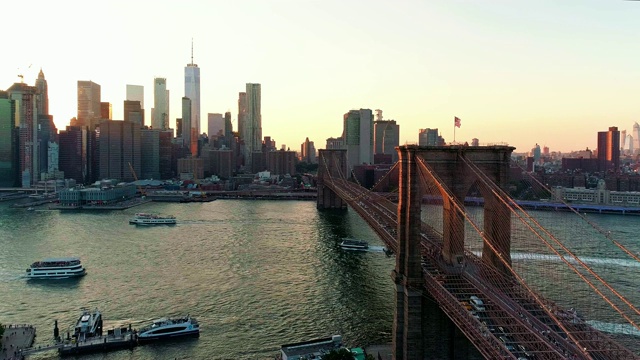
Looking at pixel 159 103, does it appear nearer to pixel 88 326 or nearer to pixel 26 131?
pixel 26 131

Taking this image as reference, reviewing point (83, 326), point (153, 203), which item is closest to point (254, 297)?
point (83, 326)

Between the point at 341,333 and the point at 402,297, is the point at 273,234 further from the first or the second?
the point at 402,297

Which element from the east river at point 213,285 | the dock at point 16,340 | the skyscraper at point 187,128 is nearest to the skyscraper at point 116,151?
the skyscraper at point 187,128

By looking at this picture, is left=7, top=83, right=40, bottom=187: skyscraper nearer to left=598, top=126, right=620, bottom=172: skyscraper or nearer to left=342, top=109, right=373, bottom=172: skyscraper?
left=342, top=109, right=373, bottom=172: skyscraper

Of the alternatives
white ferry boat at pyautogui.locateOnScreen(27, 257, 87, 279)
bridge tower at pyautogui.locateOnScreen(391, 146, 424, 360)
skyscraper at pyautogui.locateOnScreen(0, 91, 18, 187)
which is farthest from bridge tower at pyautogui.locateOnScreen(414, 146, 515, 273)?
skyscraper at pyautogui.locateOnScreen(0, 91, 18, 187)

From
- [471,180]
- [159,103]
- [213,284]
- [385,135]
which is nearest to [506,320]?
[471,180]

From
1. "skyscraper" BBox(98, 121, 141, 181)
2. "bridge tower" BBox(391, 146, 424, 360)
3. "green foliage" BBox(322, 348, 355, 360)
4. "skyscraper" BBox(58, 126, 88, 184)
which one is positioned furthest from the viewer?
"skyscraper" BBox(58, 126, 88, 184)
